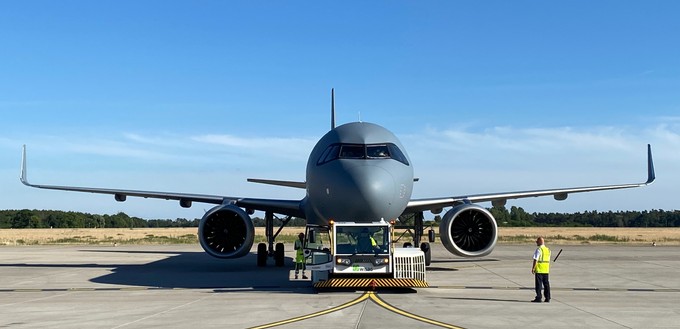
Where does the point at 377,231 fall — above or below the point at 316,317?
above

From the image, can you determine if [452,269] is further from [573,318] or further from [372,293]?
[573,318]

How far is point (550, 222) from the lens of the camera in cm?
15100

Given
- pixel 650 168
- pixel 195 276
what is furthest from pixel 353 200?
pixel 650 168

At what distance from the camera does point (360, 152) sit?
18547 mm

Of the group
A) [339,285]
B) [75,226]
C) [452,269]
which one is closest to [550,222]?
[75,226]

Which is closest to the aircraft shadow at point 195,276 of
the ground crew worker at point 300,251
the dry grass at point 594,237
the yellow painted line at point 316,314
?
the ground crew worker at point 300,251

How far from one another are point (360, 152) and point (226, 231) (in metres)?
5.93

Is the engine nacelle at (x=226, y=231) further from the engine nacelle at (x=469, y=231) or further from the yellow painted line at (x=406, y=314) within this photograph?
the yellow painted line at (x=406, y=314)

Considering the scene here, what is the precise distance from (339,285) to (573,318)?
5769mm

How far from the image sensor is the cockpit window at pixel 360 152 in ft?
60.7

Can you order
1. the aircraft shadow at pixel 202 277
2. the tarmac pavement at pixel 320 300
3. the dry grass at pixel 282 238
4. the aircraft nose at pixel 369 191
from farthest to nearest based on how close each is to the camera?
the dry grass at pixel 282 238
the aircraft shadow at pixel 202 277
the aircraft nose at pixel 369 191
the tarmac pavement at pixel 320 300

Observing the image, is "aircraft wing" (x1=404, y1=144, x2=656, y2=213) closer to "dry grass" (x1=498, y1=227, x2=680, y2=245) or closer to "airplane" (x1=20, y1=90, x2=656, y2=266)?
"airplane" (x1=20, y1=90, x2=656, y2=266)

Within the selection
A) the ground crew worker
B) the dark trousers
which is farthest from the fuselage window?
the dark trousers

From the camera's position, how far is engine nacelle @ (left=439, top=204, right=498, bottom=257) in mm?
20625
